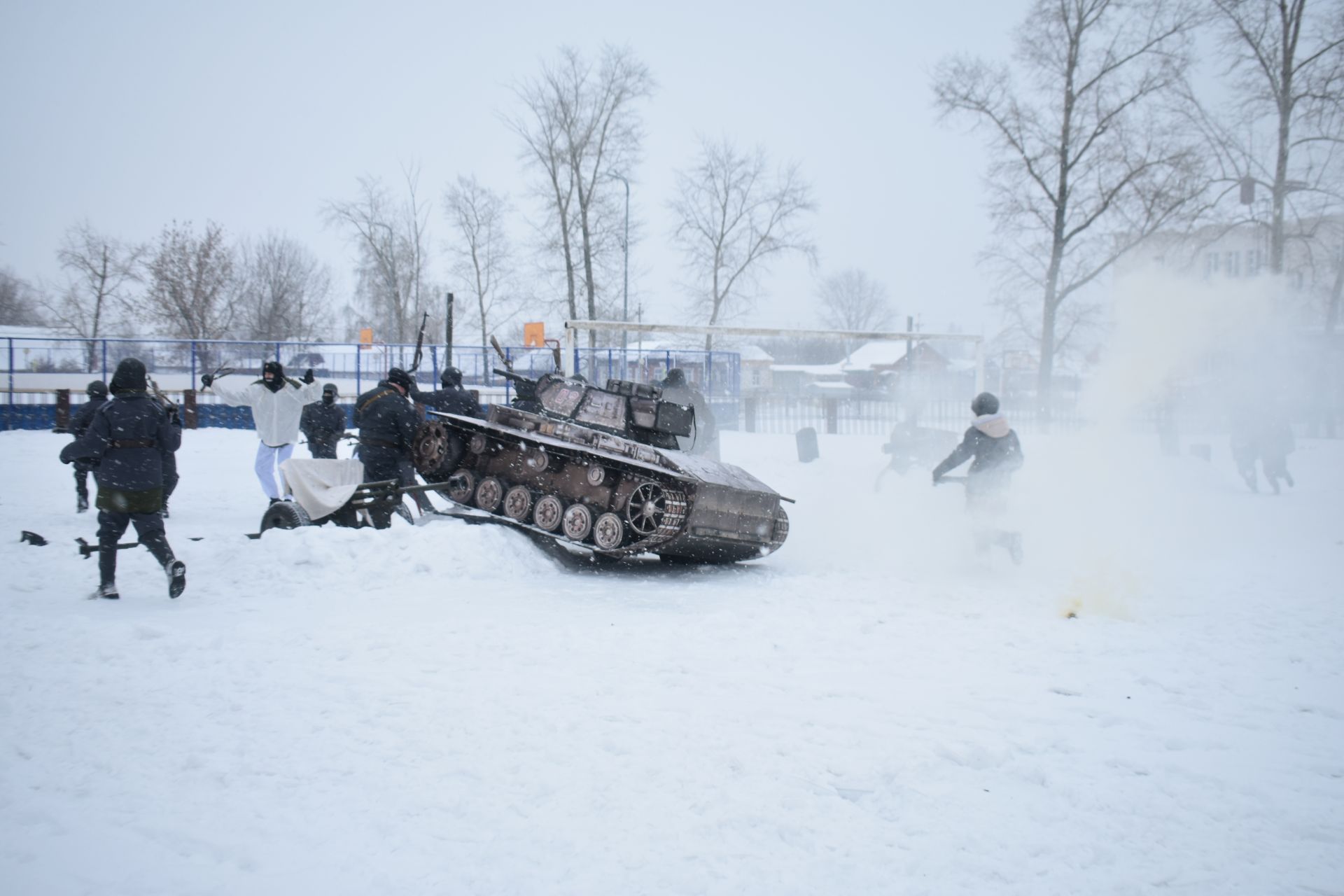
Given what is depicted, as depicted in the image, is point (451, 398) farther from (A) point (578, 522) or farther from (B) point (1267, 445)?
(B) point (1267, 445)

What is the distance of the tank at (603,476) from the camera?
29.7 feet

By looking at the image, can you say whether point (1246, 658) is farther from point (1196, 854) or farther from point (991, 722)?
point (1196, 854)

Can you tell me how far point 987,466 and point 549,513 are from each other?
15.0ft

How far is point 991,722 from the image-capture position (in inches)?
187

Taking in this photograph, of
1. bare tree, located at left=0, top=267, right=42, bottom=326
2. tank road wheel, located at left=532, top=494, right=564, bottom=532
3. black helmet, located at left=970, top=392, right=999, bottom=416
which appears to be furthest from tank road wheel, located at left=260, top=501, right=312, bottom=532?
bare tree, located at left=0, top=267, right=42, bottom=326

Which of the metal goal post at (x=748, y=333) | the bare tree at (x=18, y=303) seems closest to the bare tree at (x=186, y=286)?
the bare tree at (x=18, y=303)

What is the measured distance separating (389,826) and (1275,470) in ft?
55.7

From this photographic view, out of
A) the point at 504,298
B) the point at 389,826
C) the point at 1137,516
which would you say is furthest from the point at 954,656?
the point at 504,298

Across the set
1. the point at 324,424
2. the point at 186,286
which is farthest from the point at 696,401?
the point at 186,286

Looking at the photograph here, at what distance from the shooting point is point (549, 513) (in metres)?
9.78

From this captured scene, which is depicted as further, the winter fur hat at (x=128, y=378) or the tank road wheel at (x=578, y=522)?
the tank road wheel at (x=578, y=522)

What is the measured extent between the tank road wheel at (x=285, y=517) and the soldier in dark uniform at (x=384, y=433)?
1148 millimetres

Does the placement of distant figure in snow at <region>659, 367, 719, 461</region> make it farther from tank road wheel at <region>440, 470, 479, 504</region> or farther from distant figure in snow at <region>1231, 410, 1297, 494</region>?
distant figure in snow at <region>1231, 410, 1297, 494</region>

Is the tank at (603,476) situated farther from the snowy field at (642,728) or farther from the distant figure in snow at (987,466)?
the distant figure in snow at (987,466)
